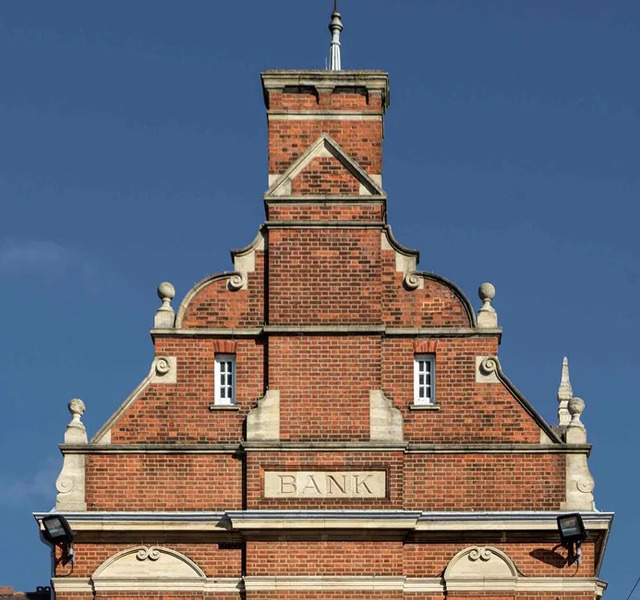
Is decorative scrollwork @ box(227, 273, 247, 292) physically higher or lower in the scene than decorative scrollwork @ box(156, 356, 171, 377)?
higher

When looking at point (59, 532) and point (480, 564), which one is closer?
point (59, 532)

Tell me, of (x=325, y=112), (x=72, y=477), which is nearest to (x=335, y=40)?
(x=325, y=112)

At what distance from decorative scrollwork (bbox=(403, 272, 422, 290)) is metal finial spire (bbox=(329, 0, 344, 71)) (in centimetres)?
449

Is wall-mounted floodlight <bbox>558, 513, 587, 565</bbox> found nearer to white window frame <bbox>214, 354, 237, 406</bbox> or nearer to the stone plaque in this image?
the stone plaque

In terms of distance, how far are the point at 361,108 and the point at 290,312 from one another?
165 inches

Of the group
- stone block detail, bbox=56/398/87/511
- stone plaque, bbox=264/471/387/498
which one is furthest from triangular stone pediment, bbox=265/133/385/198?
stone block detail, bbox=56/398/87/511

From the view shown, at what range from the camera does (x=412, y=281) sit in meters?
39.3

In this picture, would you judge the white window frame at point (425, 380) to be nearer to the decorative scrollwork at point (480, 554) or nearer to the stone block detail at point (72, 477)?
the decorative scrollwork at point (480, 554)

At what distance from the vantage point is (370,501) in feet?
125

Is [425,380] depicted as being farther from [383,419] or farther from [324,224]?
[324,224]

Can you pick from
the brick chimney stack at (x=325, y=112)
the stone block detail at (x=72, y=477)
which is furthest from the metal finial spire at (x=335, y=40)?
the stone block detail at (x=72, y=477)

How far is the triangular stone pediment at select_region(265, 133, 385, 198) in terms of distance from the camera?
3994 centimetres

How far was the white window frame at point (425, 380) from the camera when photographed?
128ft

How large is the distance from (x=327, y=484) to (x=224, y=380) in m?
2.74
